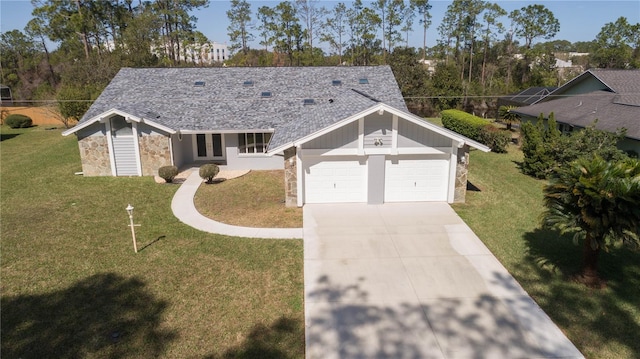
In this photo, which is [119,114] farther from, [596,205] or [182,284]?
[596,205]

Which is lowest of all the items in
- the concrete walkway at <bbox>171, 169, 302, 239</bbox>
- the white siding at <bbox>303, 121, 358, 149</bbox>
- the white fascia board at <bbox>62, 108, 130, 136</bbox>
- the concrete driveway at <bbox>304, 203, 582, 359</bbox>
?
the concrete driveway at <bbox>304, 203, 582, 359</bbox>

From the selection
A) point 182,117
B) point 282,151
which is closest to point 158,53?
point 182,117

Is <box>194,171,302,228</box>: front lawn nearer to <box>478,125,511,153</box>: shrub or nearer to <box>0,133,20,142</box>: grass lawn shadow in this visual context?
<box>478,125,511,153</box>: shrub

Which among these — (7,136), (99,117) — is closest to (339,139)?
(99,117)

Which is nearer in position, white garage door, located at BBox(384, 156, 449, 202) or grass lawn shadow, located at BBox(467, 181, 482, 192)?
white garage door, located at BBox(384, 156, 449, 202)

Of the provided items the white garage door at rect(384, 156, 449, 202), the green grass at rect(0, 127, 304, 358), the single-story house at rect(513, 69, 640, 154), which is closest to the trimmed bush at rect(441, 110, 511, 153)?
the single-story house at rect(513, 69, 640, 154)

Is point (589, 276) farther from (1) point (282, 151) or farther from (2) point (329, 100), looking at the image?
(2) point (329, 100)

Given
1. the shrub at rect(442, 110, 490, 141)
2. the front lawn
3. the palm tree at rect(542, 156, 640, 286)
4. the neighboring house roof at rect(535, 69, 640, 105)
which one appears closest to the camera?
the palm tree at rect(542, 156, 640, 286)
